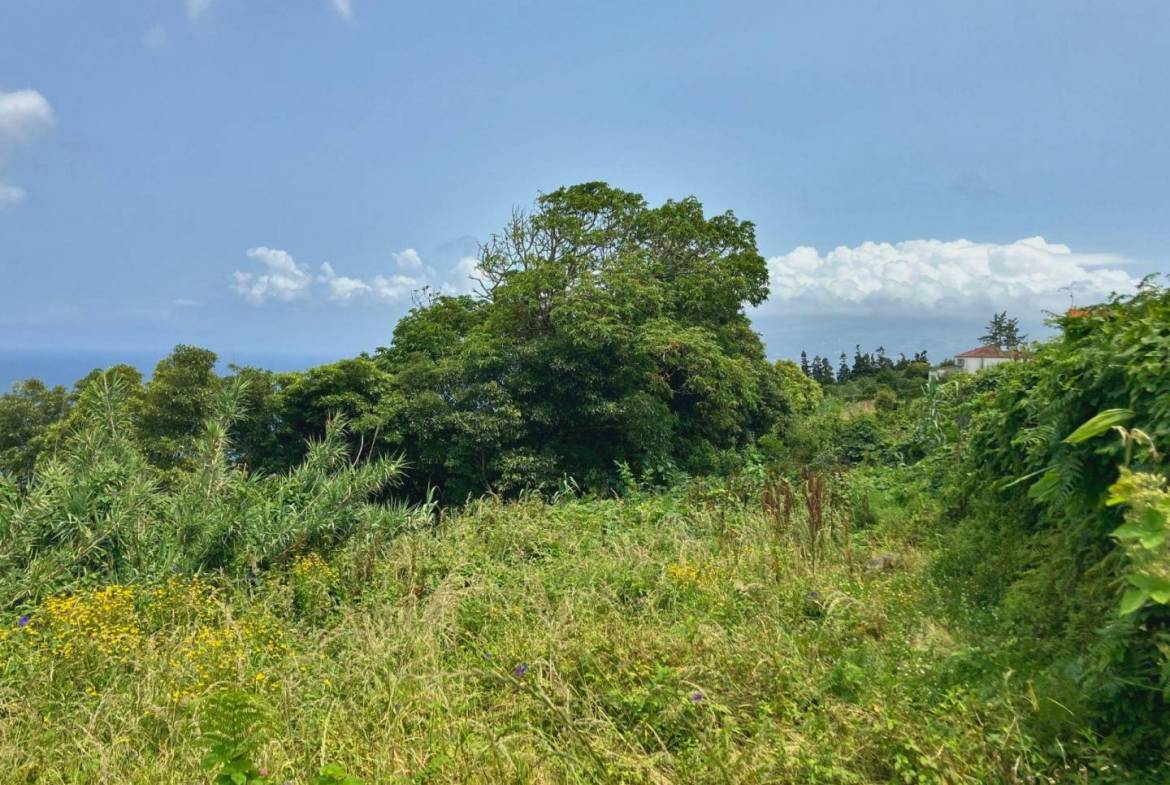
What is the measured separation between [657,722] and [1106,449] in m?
1.59

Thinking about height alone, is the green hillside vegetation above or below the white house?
below

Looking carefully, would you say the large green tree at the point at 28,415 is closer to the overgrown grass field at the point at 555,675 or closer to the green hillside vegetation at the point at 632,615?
the green hillside vegetation at the point at 632,615

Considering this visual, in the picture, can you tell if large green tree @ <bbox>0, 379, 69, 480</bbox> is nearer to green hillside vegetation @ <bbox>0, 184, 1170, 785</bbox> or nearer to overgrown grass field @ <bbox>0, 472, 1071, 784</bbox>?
green hillside vegetation @ <bbox>0, 184, 1170, 785</bbox>

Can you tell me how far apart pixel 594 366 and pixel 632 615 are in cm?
884

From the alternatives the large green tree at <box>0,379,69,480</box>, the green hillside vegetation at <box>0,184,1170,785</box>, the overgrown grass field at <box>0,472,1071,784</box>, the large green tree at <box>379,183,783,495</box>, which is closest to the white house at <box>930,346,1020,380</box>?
the green hillside vegetation at <box>0,184,1170,785</box>

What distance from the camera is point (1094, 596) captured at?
2012 mm

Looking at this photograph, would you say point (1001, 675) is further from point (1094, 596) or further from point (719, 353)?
point (719, 353)

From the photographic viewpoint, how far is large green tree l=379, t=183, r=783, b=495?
39.3 ft

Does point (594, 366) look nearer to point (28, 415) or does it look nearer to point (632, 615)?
point (632, 615)

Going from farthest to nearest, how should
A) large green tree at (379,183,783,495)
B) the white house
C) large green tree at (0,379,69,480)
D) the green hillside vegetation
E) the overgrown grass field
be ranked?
large green tree at (0,379,69,480) → large green tree at (379,183,783,495) → the white house → the overgrown grass field → the green hillside vegetation

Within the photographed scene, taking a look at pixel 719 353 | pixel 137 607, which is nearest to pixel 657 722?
pixel 137 607

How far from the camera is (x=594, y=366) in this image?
12062mm

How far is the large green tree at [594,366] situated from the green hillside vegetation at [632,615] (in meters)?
4.66

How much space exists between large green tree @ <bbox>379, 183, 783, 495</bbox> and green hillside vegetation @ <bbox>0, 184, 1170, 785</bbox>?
15.3ft
